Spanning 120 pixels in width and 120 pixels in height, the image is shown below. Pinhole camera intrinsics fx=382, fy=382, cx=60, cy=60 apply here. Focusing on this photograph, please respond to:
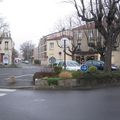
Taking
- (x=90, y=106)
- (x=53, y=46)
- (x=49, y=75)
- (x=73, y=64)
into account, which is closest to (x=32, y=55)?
(x=53, y=46)

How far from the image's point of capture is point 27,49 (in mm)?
184500

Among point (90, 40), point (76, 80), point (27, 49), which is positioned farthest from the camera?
point (27, 49)

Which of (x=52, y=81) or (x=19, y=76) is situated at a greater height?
(x=52, y=81)

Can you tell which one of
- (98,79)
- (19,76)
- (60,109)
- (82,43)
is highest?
(82,43)

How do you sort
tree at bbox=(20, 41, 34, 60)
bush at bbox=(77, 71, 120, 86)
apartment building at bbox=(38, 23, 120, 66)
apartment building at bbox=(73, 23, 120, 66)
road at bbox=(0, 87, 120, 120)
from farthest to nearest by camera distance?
tree at bbox=(20, 41, 34, 60), apartment building at bbox=(38, 23, 120, 66), apartment building at bbox=(73, 23, 120, 66), bush at bbox=(77, 71, 120, 86), road at bbox=(0, 87, 120, 120)

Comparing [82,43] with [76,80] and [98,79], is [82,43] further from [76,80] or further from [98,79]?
[76,80]

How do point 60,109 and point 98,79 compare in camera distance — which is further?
point 98,79

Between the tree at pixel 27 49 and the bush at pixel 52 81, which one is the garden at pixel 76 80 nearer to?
the bush at pixel 52 81

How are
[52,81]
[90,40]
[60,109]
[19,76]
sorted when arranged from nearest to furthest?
1. [60,109]
2. [52,81]
3. [19,76]
4. [90,40]

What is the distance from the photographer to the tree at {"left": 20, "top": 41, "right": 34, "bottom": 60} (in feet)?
598

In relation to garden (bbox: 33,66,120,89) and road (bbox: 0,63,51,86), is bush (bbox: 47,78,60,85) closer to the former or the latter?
garden (bbox: 33,66,120,89)

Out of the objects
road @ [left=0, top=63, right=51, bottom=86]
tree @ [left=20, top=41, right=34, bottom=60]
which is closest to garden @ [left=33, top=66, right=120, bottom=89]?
road @ [left=0, top=63, right=51, bottom=86]

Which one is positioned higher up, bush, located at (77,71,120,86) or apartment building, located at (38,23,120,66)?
apartment building, located at (38,23,120,66)

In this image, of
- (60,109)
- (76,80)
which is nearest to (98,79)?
(76,80)
